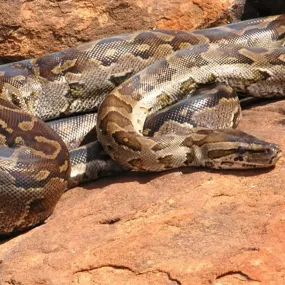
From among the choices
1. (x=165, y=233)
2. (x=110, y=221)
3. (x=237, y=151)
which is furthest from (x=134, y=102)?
(x=165, y=233)

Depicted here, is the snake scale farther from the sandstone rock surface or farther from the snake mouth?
the sandstone rock surface

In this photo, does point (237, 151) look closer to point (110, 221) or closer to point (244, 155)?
Result: point (244, 155)

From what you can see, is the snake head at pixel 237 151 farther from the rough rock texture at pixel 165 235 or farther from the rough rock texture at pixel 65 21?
the rough rock texture at pixel 65 21

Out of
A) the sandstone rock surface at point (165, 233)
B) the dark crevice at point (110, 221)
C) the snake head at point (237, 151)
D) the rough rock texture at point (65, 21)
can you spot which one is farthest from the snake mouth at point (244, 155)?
the rough rock texture at point (65, 21)

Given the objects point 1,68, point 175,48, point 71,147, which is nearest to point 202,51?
point 175,48

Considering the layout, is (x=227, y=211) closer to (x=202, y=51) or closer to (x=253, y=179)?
(x=253, y=179)

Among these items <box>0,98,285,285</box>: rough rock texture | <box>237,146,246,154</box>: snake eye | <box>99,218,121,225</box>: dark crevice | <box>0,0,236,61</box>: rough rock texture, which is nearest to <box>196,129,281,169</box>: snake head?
<box>237,146,246,154</box>: snake eye

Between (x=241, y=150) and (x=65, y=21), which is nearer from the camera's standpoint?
(x=241, y=150)
